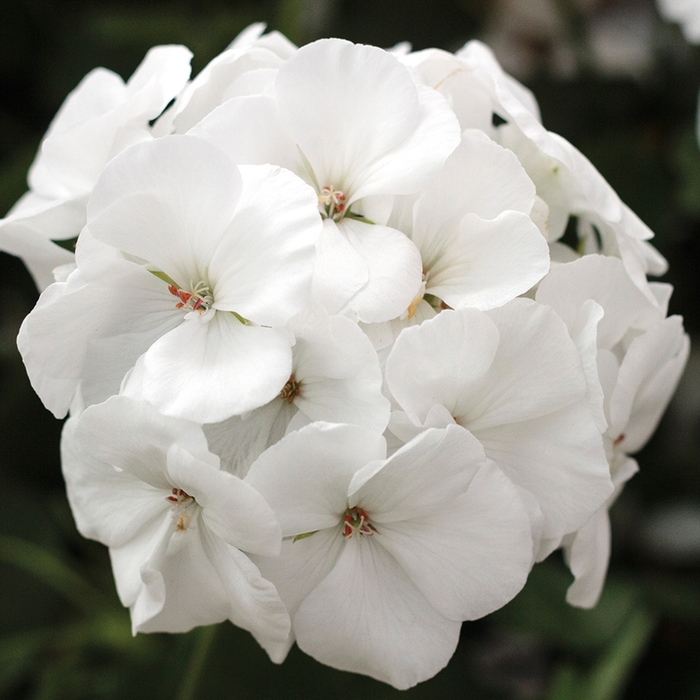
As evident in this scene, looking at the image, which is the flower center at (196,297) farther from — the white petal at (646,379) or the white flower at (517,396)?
the white petal at (646,379)

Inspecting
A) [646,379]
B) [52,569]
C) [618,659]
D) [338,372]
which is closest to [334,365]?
[338,372]

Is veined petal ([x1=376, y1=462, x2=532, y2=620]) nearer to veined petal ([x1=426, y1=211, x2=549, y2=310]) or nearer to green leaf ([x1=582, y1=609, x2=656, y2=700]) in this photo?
veined petal ([x1=426, y1=211, x2=549, y2=310])

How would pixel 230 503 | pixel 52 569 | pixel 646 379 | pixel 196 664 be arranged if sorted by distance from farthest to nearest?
pixel 52 569, pixel 196 664, pixel 646 379, pixel 230 503

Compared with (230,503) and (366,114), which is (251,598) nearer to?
(230,503)

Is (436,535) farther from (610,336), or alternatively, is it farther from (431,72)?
(431,72)

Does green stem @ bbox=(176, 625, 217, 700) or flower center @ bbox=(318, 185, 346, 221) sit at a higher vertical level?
flower center @ bbox=(318, 185, 346, 221)

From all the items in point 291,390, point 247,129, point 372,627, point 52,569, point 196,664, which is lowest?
point 52,569

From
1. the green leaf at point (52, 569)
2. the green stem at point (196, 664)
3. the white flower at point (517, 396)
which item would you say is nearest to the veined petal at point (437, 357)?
the white flower at point (517, 396)

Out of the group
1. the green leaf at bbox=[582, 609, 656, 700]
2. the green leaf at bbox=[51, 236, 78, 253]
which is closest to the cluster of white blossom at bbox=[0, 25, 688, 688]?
the green leaf at bbox=[51, 236, 78, 253]
